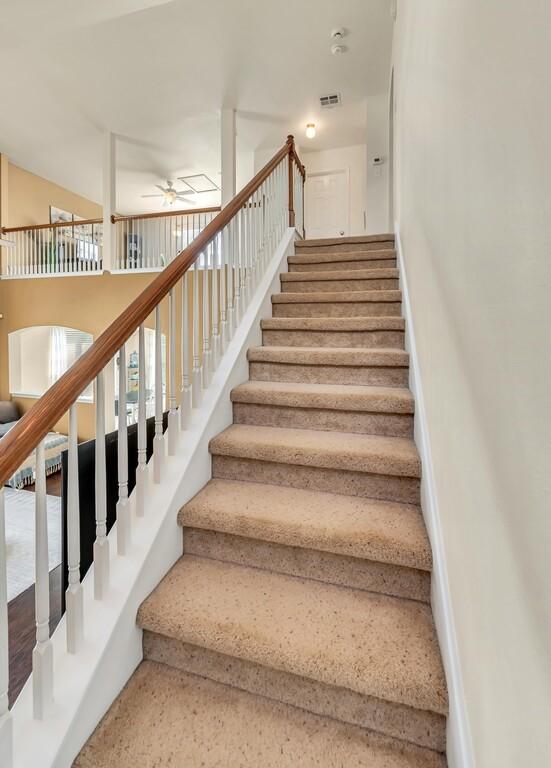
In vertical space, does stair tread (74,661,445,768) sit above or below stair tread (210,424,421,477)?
below

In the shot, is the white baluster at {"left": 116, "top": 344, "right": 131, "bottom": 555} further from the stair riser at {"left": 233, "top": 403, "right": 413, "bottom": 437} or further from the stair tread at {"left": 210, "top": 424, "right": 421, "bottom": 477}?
the stair riser at {"left": 233, "top": 403, "right": 413, "bottom": 437}

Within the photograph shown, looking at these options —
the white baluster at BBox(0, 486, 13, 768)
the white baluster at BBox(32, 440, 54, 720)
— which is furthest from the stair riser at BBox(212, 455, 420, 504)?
the white baluster at BBox(0, 486, 13, 768)

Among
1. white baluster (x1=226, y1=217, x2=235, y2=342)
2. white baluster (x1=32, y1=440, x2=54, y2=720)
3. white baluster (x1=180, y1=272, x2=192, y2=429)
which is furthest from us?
white baluster (x1=226, y1=217, x2=235, y2=342)

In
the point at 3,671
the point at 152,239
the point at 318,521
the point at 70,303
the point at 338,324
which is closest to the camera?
the point at 3,671

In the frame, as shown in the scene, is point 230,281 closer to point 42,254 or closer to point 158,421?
point 158,421

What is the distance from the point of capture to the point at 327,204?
20.0ft

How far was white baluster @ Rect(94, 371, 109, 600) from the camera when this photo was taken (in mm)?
1087

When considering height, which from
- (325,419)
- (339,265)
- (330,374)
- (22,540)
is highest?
(339,265)

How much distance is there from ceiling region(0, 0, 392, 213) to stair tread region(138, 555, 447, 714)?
13.3ft

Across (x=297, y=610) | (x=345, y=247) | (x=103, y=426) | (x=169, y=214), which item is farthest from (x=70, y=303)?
(x=297, y=610)

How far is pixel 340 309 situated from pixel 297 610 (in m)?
1.89

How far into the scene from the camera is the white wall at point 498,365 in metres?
0.48

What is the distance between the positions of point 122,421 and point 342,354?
1219 mm

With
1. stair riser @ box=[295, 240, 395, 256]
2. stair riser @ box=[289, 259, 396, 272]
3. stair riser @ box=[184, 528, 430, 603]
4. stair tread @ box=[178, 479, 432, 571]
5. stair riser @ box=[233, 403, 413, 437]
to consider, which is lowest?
stair riser @ box=[184, 528, 430, 603]
